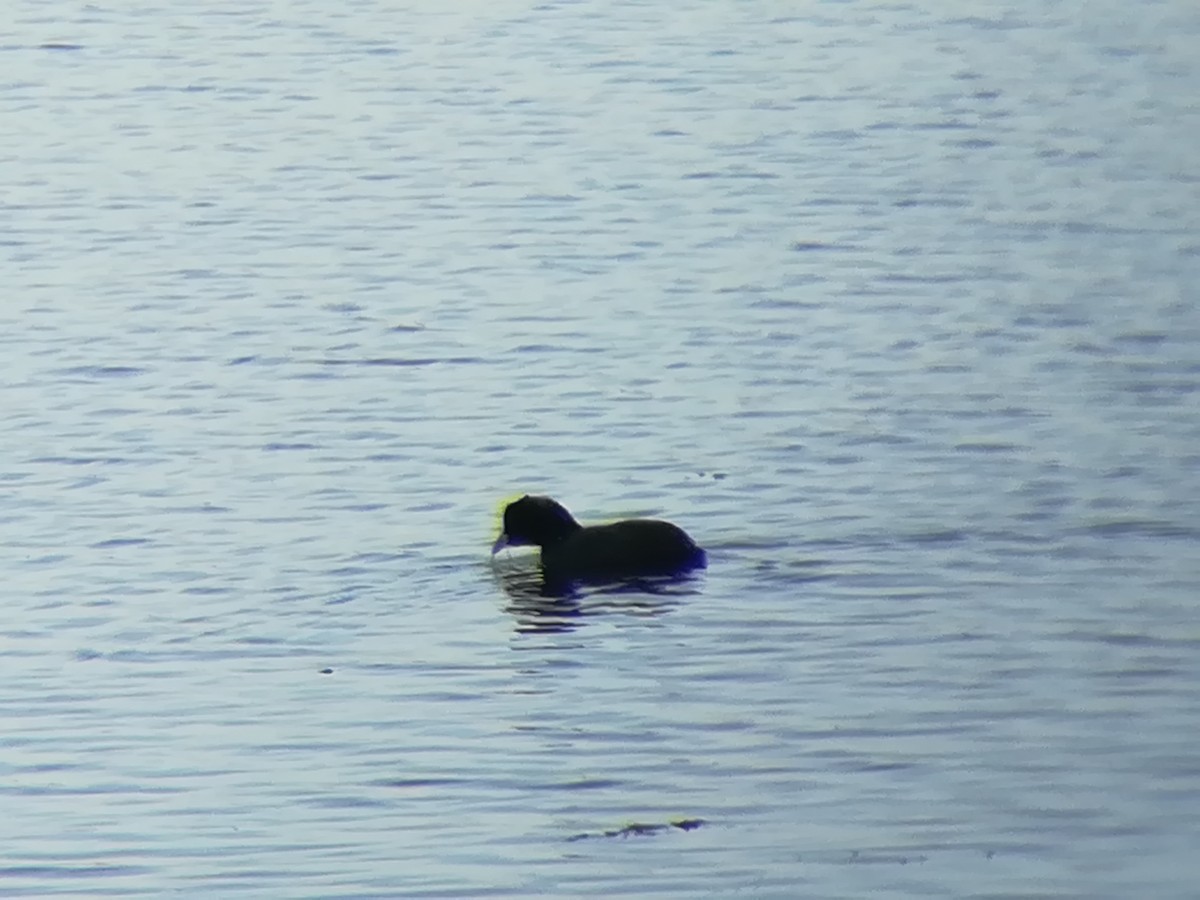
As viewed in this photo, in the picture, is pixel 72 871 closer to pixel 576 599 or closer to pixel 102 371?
pixel 576 599

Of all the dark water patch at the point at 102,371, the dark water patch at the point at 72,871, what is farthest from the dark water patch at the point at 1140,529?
the dark water patch at the point at 102,371

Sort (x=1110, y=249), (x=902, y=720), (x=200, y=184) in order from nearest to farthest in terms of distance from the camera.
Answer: (x=902, y=720) → (x=1110, y=249) → (x=200, y=184)

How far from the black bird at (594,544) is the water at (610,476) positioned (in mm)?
220

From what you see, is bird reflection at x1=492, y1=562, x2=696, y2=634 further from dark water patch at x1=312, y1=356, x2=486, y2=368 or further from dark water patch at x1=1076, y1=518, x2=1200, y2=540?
dark water patch at x1=312, y1=356, x2=486, y2=368

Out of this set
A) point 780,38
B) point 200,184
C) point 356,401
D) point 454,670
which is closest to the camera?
point 454,670

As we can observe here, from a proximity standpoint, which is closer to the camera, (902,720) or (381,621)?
(902,720)

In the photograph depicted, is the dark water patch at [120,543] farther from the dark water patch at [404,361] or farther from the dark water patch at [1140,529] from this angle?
the dark water patch at [1140,529]

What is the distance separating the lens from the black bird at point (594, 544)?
13.7 metres

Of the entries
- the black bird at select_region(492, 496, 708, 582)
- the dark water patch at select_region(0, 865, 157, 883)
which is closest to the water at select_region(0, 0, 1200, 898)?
the dark water patch at select_region(0, 865, 157, 883)

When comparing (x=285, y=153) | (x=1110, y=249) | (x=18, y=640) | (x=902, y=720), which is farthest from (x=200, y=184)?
(x=902, y=720)

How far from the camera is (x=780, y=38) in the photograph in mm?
32344

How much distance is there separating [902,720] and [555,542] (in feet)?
9.84

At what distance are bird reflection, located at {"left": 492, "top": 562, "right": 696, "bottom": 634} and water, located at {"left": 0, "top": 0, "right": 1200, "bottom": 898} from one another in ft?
0.14

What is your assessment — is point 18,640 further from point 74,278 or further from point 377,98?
point 377,98
